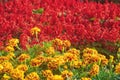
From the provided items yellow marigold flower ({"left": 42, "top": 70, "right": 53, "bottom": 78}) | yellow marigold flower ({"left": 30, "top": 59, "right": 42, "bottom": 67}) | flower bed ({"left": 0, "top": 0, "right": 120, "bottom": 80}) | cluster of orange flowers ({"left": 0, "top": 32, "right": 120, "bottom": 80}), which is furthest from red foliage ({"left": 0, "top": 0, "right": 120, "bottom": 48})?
yellow marigold flower ({"left": 42, "top": 70, "right": 53, "bottom": 78})

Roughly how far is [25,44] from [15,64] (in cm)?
102

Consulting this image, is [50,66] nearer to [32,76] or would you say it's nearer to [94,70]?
[32,76]

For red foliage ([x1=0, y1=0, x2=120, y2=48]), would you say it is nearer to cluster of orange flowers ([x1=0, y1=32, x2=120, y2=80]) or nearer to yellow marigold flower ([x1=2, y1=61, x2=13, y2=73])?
cluster of orange flowers ([x1=0, y1=32, x2=120, y2=80])

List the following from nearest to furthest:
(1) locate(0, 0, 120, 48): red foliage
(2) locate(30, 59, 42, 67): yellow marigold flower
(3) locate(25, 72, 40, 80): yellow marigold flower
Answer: (3) locate(25, 72, 40, 80): yellow marigold flower < (2) locate(30, 59, 42, 67): yellow marigold flower < (1) locate(0, 0, 120, 48): red foliage

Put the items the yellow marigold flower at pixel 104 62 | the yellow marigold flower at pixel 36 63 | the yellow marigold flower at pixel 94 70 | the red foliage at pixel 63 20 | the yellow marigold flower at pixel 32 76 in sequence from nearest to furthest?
1. the yellow marigold flower at pixel 32 76
2. the yellow marigold flower at pixel 94 70
3. the yellow marigold flower at pixel 36 63
4. the yellow marigold flower at pixel 104 62
5. the red foliage at pixel 63 20

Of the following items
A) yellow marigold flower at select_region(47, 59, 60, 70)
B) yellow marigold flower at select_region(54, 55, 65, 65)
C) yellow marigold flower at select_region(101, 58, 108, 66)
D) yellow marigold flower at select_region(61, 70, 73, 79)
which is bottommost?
yellow marigold flower at select_region(61, 70, 73, 79)

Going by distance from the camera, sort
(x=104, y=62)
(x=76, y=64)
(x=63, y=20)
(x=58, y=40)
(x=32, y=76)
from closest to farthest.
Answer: (x=32, y=76) → (x=76, y=64) → (x=104, y=62) → (x=58, y=40) → (x=63, y=20)

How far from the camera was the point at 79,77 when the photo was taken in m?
5.95

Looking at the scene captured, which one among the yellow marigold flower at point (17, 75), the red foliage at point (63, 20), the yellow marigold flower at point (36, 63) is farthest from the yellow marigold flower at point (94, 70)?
the red foliage at point (63, 20)

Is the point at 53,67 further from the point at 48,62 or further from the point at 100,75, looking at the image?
the point at 100,75

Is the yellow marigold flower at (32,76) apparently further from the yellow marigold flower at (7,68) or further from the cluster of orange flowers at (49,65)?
the yellow marigold flower at (7,68)

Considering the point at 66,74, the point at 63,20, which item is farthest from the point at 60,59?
the point at 63,20

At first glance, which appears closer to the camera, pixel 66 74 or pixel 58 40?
pixel 66 74

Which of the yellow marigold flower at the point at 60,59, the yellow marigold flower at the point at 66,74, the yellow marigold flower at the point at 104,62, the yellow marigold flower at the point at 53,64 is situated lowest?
the yellow marigold flower at the point at 66,74
